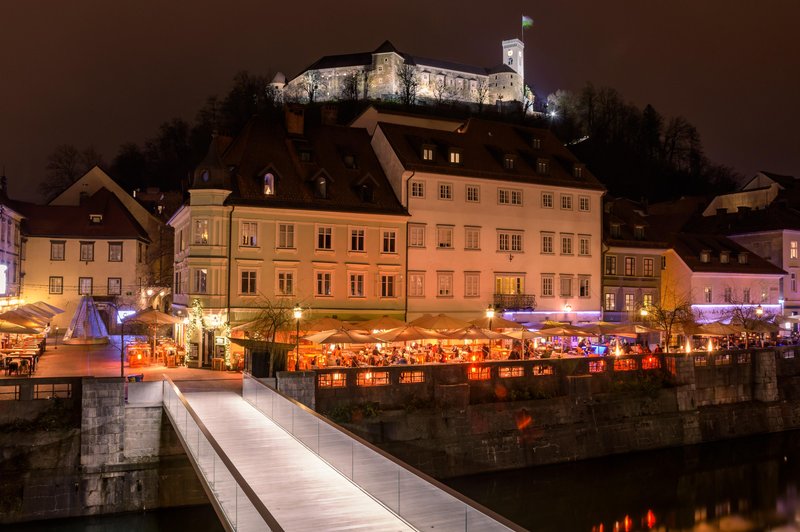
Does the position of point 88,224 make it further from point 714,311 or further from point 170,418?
point 714,311

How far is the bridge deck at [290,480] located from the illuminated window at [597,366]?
17314 millimetres

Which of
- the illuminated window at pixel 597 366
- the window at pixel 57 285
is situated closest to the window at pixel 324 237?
the illuminated window at pixel 597 366

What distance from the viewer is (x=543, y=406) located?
33.2 metres

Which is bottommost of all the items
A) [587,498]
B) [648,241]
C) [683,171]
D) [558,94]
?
[587,498]

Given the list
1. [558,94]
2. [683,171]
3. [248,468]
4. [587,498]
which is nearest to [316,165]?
[587,498]

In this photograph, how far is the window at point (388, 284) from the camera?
144ft

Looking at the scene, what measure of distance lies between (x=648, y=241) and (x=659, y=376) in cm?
1804

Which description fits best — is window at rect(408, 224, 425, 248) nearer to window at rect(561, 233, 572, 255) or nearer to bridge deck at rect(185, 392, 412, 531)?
window at rect(561, 233, 572, 255)

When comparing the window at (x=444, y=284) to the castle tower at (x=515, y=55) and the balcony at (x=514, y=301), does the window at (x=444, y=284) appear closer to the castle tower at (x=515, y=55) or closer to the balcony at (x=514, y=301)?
the balcony at (x=514, y=301)

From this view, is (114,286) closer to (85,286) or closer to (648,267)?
(85,286)

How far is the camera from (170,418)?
24484 millimetres

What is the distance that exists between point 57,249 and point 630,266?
1631 inches

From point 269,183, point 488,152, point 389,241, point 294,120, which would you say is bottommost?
point 389,241

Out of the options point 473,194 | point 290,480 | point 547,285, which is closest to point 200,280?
Result: point 473,194
